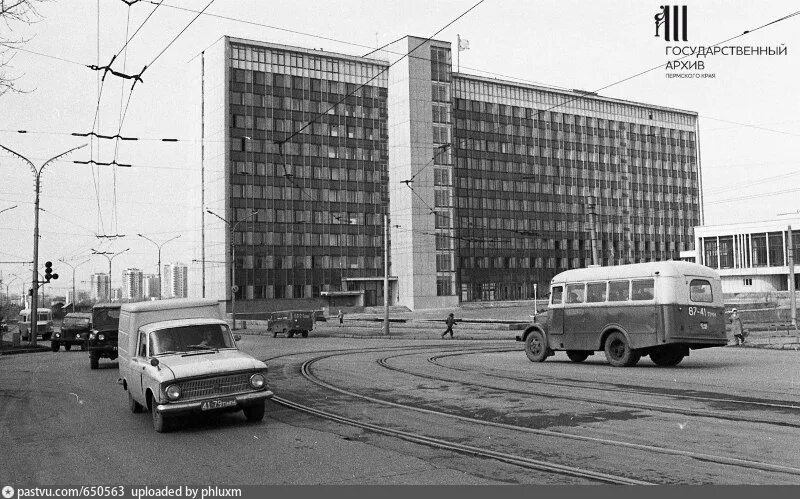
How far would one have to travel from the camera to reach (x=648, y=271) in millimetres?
19562

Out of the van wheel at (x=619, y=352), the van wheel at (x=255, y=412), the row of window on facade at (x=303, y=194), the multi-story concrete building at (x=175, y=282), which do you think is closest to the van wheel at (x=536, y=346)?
the van wheel at (x=619, y=352)

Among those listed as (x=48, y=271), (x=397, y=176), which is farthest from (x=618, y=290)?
(x=397, y=176)

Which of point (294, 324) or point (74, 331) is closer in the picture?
point (74, 331)

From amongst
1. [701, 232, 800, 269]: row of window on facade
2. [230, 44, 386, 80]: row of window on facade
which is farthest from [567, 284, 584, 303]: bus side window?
[230, 44, 386, 80]: row of window on facade

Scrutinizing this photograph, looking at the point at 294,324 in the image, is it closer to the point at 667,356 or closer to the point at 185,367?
the point at 667,356

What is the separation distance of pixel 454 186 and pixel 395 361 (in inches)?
3102

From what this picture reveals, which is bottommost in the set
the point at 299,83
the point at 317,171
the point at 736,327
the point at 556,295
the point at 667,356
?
the point at 667,356

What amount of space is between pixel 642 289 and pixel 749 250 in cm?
7497

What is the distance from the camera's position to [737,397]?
12906mm

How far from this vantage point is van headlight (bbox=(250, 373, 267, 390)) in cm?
1092

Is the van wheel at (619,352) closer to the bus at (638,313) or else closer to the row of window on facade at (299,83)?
the bus at (638,313)

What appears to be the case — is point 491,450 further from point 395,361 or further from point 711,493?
point 395,361

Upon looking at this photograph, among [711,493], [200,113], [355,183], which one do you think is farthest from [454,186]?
[711,493]

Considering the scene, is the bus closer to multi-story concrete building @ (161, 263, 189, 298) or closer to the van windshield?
the van windshield
